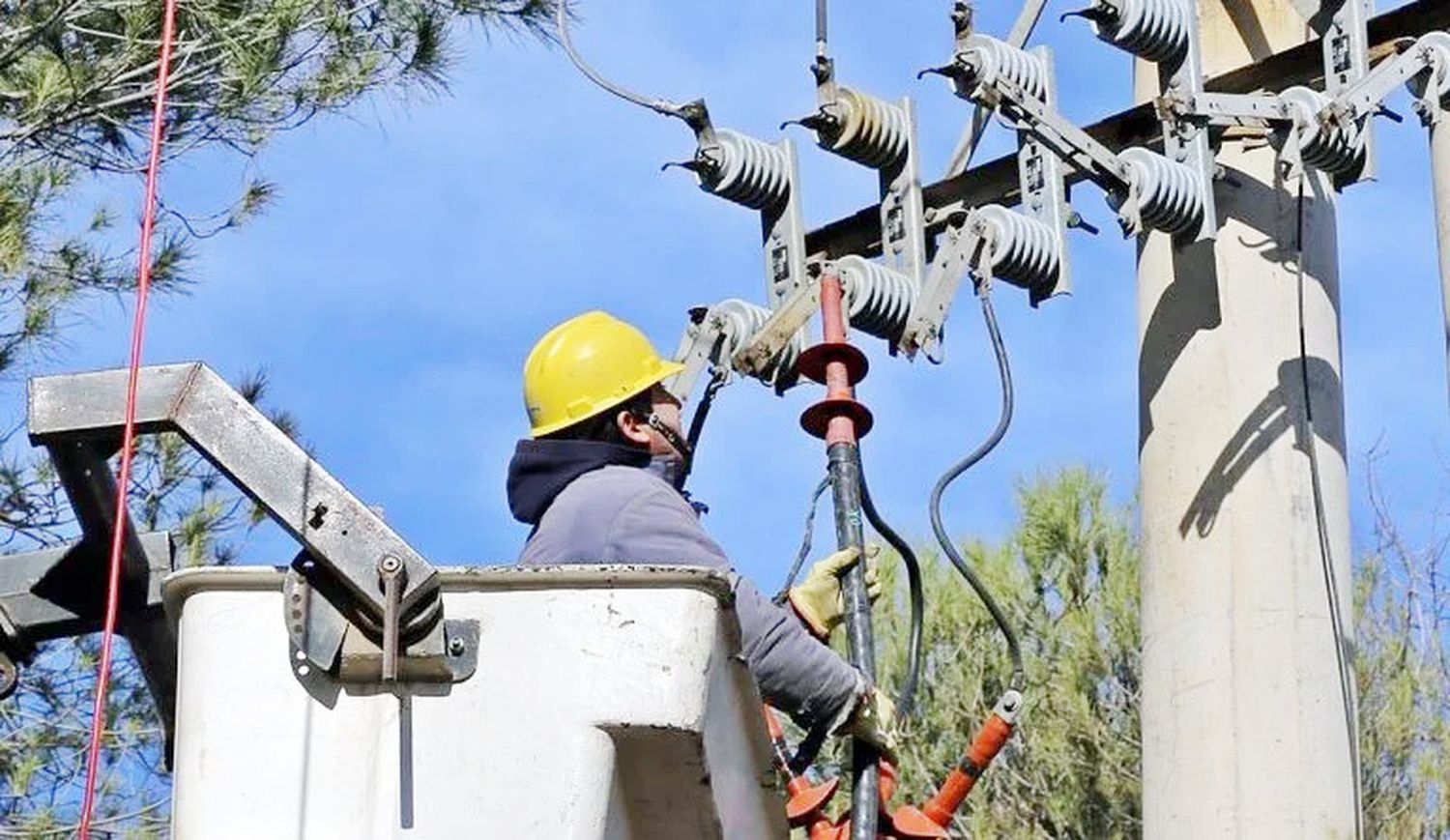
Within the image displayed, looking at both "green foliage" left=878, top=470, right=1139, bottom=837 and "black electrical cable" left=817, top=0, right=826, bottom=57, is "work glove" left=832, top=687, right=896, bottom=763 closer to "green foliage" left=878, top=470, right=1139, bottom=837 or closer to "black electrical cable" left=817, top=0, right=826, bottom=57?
"black electrical cable" left=817, top=0, right=826, bottom=57

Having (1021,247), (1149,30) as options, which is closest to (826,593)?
(1021,247)

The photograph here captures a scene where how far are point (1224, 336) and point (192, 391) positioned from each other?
596cm

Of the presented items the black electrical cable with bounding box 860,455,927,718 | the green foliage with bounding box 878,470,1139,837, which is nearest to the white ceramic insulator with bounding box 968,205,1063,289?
the black electrical cable with bounding box 860,455,927,718

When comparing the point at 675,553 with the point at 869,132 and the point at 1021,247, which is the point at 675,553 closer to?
the point at 1021,247

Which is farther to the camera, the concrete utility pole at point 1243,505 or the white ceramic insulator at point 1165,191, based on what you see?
the concrete utility pole at point 1243,505

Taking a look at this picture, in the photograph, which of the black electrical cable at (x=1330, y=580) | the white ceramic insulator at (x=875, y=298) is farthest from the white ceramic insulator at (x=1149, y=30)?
the white ceramic insulator at (x=875, y=298)

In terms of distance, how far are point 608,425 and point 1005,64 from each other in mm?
3867

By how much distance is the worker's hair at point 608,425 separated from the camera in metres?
4.47

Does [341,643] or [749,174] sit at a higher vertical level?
[749,174]

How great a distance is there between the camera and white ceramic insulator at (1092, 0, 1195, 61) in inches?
324

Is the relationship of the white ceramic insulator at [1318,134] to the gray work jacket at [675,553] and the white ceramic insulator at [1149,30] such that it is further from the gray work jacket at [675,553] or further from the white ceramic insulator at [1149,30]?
the gray work jacket at [675,553]

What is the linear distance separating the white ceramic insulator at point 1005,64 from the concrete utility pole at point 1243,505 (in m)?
0.62

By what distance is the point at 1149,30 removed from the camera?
8281 mm

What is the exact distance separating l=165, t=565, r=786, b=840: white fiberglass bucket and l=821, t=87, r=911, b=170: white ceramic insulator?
5632 millimetres
